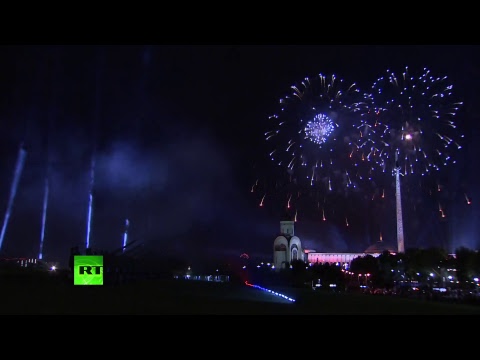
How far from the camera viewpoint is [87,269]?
40.6 meters

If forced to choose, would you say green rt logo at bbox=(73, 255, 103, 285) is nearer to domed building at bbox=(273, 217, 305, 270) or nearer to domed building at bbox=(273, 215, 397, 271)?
domed building at bbox=(273, 215, 397, 271)

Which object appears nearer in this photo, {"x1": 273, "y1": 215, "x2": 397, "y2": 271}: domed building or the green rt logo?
the green rt logo

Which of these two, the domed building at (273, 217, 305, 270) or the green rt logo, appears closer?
the green rt logo

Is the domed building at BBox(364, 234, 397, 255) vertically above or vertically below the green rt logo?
above

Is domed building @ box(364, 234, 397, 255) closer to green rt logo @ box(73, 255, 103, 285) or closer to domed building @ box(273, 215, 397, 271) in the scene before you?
domed building @ box(273, 215, 397, 271)

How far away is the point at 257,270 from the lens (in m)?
106

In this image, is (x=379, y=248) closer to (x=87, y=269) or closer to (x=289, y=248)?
(x=289, y=248)

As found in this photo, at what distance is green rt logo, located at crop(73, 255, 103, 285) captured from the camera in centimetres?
4006

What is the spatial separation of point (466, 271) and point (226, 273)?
60.9 meters

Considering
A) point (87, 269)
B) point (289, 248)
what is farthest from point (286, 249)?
point (87, 269)

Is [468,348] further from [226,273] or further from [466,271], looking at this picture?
[226,273]

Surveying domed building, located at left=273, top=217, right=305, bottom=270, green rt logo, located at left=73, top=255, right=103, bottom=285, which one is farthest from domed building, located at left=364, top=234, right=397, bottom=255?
green rt logo, located at left=73, top=255, right=103, bottom=285

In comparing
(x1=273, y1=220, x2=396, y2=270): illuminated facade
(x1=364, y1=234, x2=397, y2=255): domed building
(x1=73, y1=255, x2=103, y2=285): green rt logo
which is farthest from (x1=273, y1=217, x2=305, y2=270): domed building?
(x1=73, y1=255, x2=103, y2=285): green rt logo

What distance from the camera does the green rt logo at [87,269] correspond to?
1577 inches
